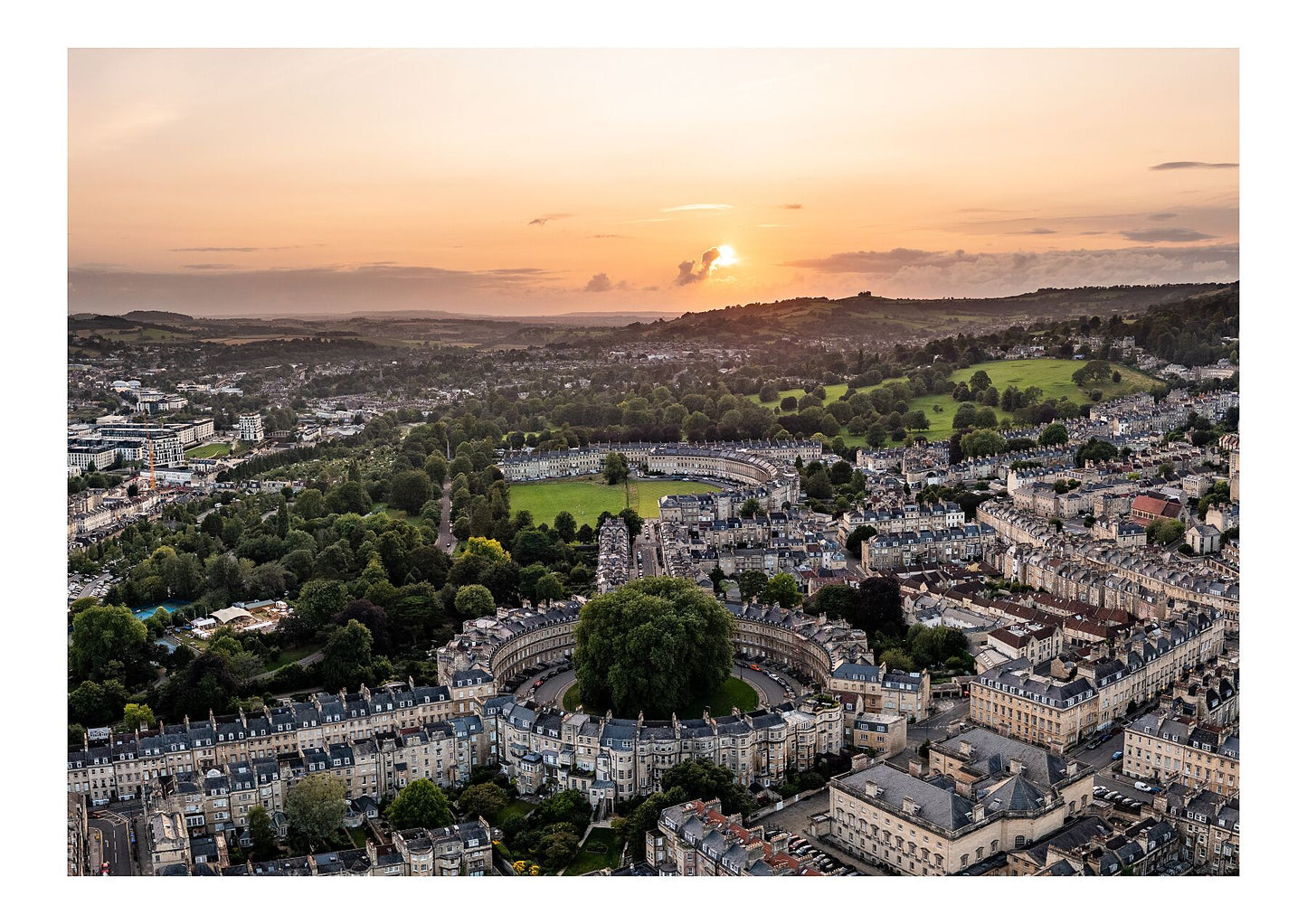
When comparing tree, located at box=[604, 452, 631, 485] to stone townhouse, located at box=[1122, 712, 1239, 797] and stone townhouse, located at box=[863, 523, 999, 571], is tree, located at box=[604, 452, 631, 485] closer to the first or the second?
stone townhouse, located at box=[863, 523, 999, 571]

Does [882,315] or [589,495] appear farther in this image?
[882,315]

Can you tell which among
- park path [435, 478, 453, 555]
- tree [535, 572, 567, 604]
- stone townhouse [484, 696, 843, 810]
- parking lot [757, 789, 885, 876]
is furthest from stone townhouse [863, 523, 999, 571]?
parking lot [757, 789, 885, 876]

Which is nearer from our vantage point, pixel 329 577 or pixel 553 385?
pixel 329 577

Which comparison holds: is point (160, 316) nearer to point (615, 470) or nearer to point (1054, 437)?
point (615, 470)

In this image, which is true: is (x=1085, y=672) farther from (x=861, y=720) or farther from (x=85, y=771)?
(x=85, y=771)

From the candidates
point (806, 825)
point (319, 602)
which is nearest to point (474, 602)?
point (319, 602)
